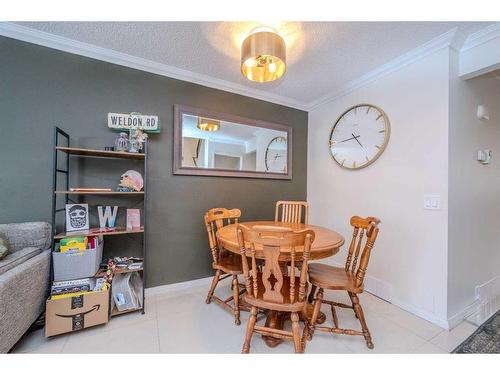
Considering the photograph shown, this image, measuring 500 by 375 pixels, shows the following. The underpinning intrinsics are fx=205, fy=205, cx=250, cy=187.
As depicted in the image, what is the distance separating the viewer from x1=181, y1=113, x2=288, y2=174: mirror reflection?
7.61 feet

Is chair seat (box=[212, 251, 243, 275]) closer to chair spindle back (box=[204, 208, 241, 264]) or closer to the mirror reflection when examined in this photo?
chair spindle back (box=[204, 208, 241, 264])

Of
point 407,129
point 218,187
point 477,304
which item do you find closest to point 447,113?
point 407,129

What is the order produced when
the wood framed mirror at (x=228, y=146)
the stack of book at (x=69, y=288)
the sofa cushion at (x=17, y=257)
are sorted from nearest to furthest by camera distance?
1. the sofa cushion at (x=17, y=257)
2. the stack of book at (x=69, y=288)
3. the wood framed mirror at (x=228, y=146)

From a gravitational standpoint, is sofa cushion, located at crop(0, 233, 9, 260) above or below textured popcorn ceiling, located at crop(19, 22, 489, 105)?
below

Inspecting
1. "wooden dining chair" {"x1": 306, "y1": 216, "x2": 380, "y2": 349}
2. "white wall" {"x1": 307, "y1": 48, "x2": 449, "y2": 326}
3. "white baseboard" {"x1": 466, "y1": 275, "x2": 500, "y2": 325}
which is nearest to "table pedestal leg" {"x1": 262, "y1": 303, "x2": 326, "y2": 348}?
"wooden dining chair" {"x1": 306, "y1": 216, "x2": 380, "y2": 349}

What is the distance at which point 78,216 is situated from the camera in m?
1.73

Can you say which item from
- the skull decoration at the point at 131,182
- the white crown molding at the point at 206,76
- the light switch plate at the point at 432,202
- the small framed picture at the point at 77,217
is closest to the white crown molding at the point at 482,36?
the white crown molding at the point at 206,76

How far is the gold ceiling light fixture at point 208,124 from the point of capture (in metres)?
2.36

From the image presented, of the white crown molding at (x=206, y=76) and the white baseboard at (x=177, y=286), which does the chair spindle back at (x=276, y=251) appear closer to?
the white baseboard at (x=177, y=286)

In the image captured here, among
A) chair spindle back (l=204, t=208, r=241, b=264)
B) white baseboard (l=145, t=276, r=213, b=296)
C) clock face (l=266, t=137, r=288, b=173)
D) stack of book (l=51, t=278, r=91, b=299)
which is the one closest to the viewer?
stack of book (l=51, t=278, r=91, b=299)

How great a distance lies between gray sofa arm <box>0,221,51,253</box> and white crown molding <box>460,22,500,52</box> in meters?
3.76

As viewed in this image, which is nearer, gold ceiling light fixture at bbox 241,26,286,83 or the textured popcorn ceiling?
gold ceiling light fixture at bbox 241,26,286,83

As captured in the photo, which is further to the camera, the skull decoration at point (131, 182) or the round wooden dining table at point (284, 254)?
the skull decoration at point (131, 182)

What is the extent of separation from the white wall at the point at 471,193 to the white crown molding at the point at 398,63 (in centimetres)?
19
